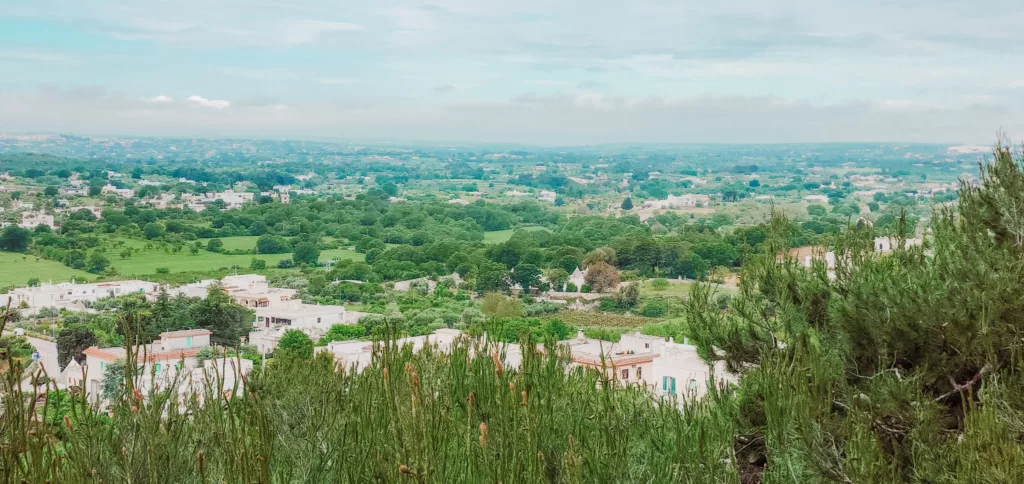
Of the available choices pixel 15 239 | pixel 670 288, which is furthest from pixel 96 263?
pixel 670 288

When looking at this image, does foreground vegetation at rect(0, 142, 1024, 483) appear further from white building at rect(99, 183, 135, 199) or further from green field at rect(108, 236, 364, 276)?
white building at rect(99, 183, 135, 199)

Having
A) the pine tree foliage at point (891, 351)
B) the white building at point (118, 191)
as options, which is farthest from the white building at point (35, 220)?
the pine tree foliage at point (891, 351)

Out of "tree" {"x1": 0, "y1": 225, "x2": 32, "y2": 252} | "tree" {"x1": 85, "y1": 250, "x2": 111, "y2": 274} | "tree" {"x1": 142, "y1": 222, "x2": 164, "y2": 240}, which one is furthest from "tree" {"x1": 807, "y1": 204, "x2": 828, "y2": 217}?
"tree" {"x1": 0, "y1": 225, "x2": 32, "y2": 252}

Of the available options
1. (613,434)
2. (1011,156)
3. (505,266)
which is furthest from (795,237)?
(505,266)

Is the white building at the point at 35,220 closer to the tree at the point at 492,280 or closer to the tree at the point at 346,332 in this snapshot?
the tree at the point at 492,280

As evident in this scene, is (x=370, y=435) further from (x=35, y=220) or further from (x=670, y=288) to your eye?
(x=35, y=220)

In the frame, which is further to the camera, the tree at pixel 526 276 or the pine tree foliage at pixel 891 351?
the tree at pixel 526 276
